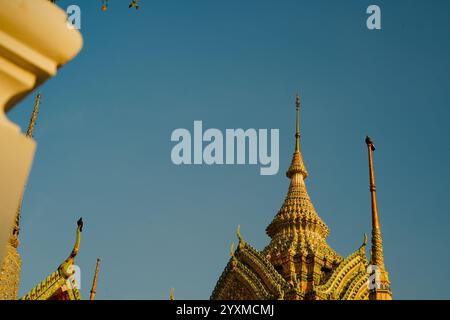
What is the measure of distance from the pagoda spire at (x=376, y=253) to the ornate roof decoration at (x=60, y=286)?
29.6 ft

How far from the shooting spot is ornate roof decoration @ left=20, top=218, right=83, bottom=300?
59.0 ft

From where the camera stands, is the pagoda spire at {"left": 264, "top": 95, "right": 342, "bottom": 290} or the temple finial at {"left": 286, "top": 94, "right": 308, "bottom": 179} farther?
the temple finial at {"left": 286, "top": 94, "right": 308, "bottom": 179}

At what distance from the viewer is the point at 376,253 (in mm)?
13352

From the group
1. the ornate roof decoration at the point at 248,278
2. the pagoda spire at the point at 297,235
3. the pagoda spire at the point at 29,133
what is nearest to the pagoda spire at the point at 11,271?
the pagoda spire at the point at 29,133

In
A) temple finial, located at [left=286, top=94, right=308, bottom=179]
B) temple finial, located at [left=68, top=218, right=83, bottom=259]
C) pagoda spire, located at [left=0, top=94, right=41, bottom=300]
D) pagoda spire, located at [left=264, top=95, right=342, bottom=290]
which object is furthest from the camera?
temple finial, located at [left=286, top=94, right=308, bottom=179]

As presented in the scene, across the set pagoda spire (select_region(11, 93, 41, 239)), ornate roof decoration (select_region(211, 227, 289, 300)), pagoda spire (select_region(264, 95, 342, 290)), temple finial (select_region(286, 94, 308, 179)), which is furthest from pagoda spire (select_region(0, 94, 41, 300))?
temple finial (select_region(286, 94, 308, 179))

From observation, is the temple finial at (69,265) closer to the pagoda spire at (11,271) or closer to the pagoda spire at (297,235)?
the pagoda spire at (11,271)

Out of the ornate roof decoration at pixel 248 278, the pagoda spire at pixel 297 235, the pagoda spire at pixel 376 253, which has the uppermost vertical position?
→ the pagoda spire at pixel 297 235

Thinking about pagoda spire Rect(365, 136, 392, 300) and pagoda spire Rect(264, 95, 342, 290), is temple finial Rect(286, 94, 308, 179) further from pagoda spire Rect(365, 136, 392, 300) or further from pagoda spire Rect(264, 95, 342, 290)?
pagoda spire Rect(365, 136, 392, 300)

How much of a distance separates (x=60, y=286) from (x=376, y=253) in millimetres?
10364

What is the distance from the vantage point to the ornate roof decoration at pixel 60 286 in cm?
1797

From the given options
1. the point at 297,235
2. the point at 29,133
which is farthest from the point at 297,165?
the point at 29,133

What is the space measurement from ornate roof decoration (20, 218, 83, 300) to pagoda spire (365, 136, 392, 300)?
902 cm
